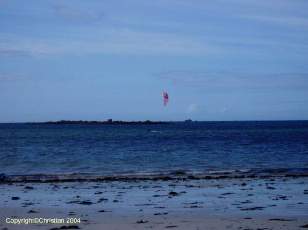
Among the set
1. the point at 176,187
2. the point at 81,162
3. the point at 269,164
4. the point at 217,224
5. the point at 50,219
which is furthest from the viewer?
the point at 81,162

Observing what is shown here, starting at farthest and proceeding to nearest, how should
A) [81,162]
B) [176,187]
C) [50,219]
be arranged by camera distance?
1. [81,162]
2. [176,187]
3. [50,219]

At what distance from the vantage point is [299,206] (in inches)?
587

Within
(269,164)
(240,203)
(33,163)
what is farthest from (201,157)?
(240,203)

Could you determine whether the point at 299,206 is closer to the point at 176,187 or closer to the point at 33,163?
the point at 176,187

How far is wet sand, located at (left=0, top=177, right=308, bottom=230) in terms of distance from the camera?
40.5 feet

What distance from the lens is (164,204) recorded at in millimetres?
15703

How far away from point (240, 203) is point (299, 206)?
1.79 m

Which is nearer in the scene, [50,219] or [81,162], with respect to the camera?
[50,219]

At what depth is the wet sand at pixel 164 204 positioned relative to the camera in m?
12.4

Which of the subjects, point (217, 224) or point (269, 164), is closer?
point (217, 224)

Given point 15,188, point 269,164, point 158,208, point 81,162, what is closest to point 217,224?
point 158,208

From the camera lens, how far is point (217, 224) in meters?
12.2

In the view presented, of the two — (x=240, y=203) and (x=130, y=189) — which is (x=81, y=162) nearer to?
(x=130, y=189)

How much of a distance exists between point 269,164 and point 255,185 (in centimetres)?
1559
